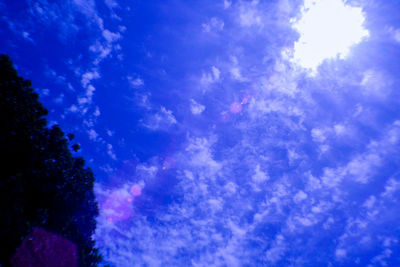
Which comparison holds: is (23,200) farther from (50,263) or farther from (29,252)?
(50,263)

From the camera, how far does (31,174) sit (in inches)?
399

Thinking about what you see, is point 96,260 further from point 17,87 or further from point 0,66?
point 0,66

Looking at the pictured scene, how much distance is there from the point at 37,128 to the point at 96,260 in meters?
9.30

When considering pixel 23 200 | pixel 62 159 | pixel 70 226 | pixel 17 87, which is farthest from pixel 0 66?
pixel 70 226

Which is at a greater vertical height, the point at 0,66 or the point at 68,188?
the point at 0,66

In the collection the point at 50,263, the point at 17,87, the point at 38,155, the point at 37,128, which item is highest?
the point at 17,87

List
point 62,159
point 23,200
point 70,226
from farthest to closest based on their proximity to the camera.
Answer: point 70,226
point 62,159
point 23,200

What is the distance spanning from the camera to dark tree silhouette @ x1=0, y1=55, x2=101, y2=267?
8.70 meters

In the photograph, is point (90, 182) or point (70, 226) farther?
point (90, 182)

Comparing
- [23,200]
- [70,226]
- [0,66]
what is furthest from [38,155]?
[70,226]

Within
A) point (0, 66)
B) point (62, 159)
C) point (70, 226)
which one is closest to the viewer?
point (0, 66)

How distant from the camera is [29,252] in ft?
31.4

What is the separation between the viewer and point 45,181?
10781 mm

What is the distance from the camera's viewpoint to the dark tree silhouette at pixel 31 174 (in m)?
8.70
